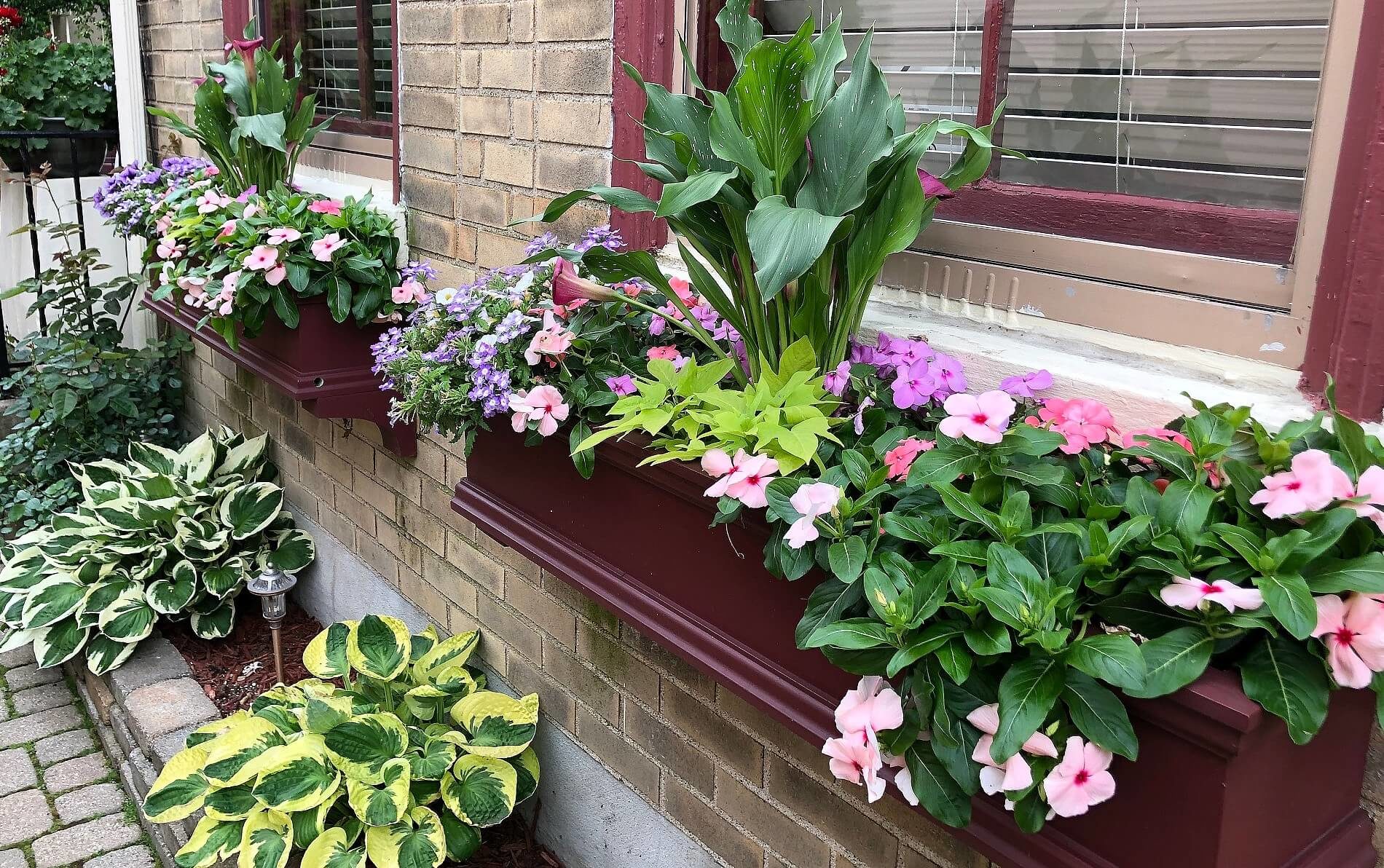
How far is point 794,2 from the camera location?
6.19ft

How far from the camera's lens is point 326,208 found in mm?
2648

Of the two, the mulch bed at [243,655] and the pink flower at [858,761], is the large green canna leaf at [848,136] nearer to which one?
the pink flower at [858,761]

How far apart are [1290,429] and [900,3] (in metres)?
1.00

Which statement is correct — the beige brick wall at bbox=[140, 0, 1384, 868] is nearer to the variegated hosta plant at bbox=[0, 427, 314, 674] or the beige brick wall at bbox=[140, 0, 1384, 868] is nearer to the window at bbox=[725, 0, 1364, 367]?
the variegated hosta plant at bbox=[0, 427, 314, 674]

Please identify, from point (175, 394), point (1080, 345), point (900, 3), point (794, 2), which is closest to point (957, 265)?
point (1080, 345)

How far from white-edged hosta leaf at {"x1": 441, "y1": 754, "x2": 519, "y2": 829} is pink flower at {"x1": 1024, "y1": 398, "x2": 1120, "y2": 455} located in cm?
144

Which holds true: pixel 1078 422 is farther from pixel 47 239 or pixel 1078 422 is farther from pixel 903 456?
Result: pixel 47 239

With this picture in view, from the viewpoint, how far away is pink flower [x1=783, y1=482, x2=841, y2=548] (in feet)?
3.70

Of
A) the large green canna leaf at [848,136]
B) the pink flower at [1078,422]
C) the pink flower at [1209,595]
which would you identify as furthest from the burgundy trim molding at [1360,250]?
the large green canna leaf at [848,136]

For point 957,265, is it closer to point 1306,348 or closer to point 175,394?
point 1306,348

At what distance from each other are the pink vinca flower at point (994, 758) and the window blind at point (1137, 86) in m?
0.77

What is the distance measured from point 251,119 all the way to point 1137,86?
2240 mm

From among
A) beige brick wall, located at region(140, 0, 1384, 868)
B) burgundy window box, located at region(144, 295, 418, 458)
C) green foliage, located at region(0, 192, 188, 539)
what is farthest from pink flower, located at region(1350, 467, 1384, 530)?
green foliage, located at region(0, 192, 188, 539)

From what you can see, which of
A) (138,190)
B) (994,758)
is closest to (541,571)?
(994,758)
